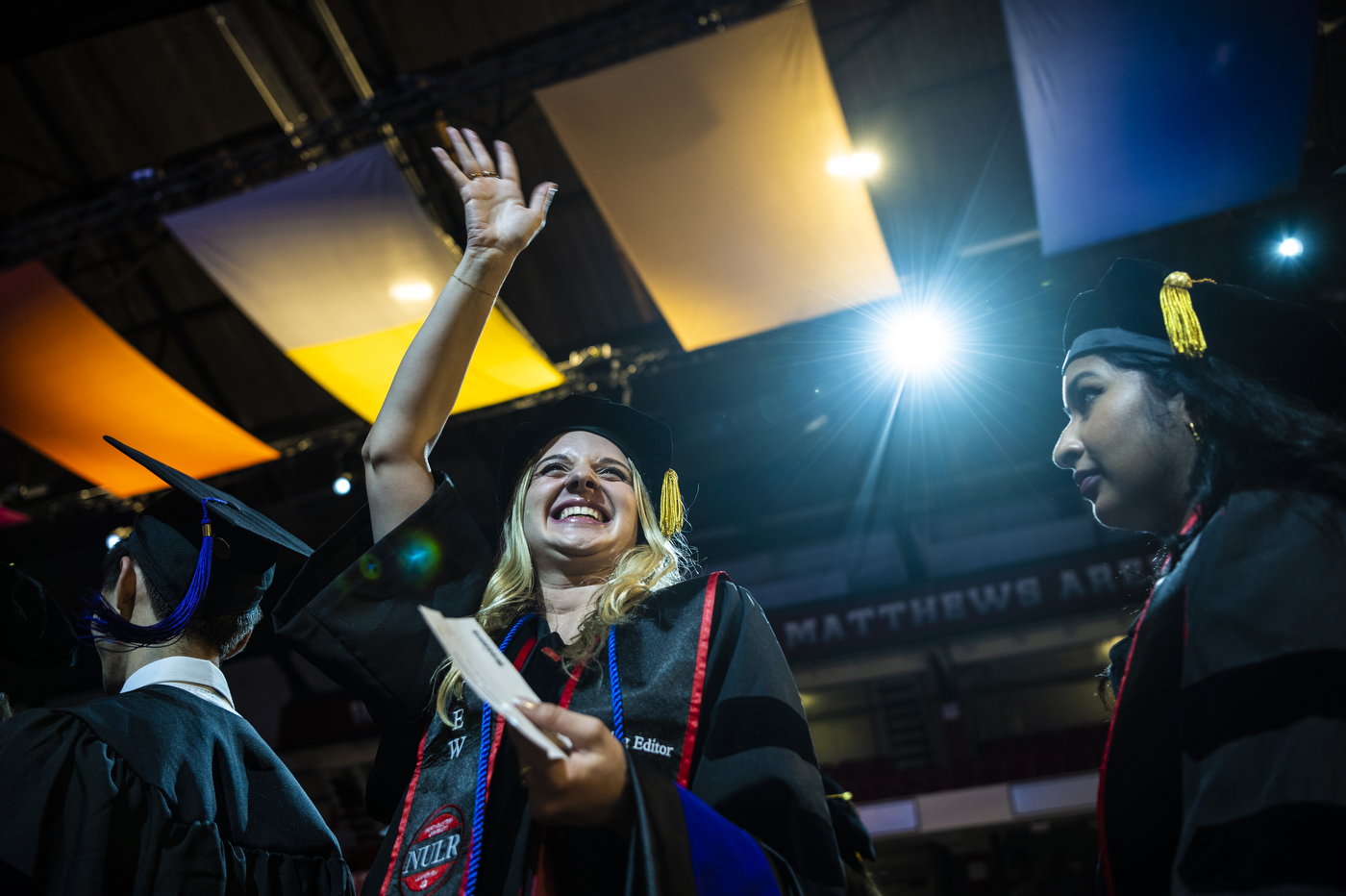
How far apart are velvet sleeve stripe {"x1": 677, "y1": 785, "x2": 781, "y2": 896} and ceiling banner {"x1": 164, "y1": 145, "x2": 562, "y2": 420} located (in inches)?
204

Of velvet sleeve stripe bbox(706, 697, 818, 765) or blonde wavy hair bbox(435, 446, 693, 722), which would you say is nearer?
velvet sleeve stripe bbox(706, 697, 818, 765)

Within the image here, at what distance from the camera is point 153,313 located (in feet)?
30.9

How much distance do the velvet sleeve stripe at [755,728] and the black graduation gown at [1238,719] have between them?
391 millimetres

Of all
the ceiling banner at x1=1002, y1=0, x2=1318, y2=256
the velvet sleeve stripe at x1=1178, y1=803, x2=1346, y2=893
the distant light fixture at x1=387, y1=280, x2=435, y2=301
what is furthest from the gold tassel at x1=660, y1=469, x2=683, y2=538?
the distant light fixture at x1=387, y1=280, x2=435, y2=301

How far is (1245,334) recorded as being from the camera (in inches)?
49.9

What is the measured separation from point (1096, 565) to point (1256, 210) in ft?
12.9

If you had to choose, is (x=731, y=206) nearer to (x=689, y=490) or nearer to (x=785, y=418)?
(x=785, y=418)

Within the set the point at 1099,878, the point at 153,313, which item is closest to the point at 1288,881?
the point at 1099,878

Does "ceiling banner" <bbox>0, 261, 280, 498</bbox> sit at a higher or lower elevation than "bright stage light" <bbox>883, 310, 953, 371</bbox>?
lower

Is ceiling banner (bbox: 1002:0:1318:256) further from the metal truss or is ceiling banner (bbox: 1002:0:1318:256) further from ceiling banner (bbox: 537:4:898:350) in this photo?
the metal truss

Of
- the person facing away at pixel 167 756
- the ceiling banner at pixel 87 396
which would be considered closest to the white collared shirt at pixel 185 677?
the person facing away at pixel 167 756

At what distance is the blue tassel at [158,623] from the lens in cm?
158

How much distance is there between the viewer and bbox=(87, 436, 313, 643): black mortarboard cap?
1.59m

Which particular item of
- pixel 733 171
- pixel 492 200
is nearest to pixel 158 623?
pixel 492 200
